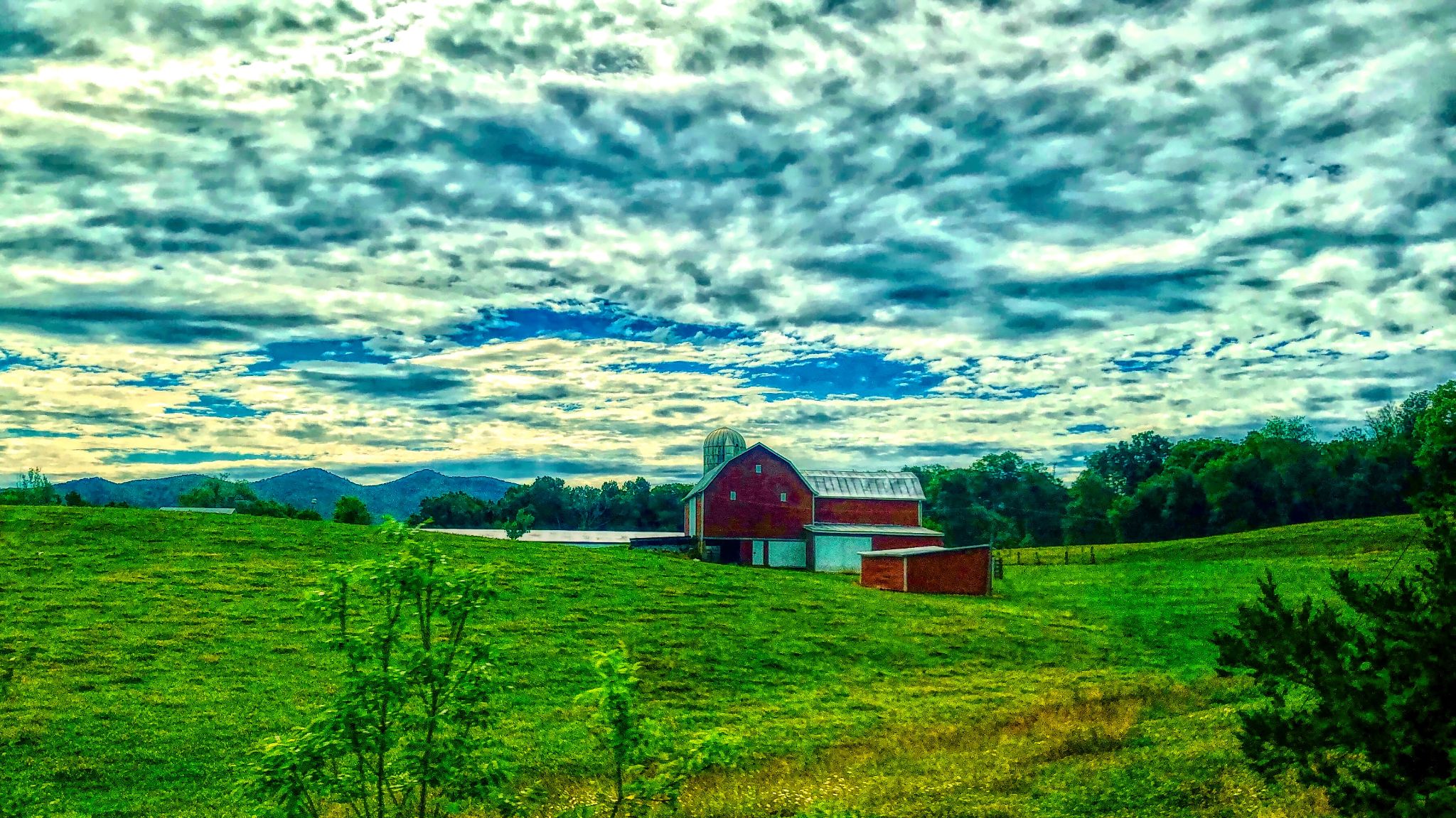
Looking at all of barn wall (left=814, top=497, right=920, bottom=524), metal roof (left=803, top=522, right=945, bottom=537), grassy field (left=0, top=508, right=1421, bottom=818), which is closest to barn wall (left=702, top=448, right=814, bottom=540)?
barn wall (left=814, top=497, right=920, bottom=524)

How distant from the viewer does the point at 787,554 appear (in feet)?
241

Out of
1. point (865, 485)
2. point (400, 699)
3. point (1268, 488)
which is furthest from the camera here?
point (1268, 488)

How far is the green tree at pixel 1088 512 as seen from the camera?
399ft

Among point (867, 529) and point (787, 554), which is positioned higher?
point (867, 529)

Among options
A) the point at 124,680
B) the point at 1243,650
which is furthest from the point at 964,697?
the point at 124,680

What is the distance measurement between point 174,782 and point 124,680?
8600mm

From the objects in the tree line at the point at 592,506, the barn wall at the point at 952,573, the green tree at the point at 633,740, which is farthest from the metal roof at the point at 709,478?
the green tree at the point at 633,740

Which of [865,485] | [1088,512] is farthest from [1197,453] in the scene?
[865,485]

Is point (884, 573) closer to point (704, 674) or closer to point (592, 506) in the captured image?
point (704, 674)

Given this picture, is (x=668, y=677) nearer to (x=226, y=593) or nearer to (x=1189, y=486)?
(x=226, y=593)

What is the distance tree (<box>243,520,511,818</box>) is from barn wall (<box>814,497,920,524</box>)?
218ft

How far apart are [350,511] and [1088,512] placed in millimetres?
98353

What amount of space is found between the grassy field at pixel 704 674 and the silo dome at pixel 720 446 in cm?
3259

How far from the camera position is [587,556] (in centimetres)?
4909
